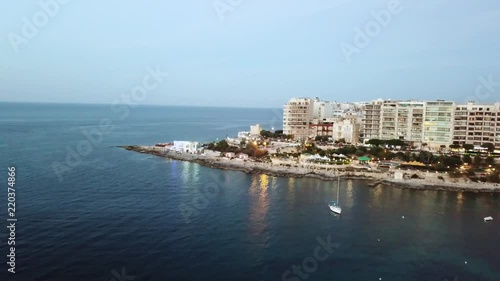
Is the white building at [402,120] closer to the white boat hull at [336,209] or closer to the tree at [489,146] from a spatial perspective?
the tree at [489,146]

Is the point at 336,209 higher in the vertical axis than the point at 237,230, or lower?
higher

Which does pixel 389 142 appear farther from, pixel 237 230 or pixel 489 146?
pixel 237 230

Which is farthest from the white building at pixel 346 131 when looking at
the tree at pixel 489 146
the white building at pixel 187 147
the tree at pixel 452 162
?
the white building at pixel 187 147

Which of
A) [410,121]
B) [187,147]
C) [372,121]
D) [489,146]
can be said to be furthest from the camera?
[372,121]

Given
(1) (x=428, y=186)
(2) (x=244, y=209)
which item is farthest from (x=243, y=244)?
(1) (x=428, y=186)

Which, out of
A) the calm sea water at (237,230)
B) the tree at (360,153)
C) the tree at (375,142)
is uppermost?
the tree at (375,142)

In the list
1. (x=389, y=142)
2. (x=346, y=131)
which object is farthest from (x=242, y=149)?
(x=389, y=142)
